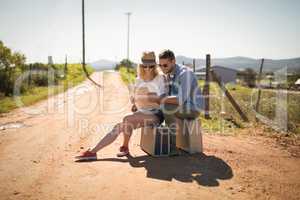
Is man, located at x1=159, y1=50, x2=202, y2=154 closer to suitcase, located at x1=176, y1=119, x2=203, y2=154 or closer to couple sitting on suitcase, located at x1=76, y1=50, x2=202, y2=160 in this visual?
couple sitting on suitcase, located at x1=76, y1=50, x2=202, y2=160

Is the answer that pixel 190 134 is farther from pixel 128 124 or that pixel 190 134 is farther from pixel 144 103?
pixel 128 124

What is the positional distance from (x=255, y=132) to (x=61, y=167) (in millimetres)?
4673

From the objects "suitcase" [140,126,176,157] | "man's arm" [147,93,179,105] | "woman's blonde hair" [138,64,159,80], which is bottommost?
"suitcase" [140,126,176,157]

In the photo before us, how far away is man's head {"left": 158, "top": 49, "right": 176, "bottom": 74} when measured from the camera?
4.78 m

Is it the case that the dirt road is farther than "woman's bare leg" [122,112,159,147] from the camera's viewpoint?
No

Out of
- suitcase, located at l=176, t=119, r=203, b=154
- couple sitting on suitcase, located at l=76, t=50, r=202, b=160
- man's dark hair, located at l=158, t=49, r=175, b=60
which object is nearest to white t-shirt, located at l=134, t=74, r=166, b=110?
couple sitting on suitcase, located at l=76, t=50, r=202, b=160

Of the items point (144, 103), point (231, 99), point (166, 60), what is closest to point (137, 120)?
point (144, 103)

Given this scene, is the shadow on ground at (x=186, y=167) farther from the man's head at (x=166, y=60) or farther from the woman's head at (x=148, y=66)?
the man's head at (x=166, y=60)

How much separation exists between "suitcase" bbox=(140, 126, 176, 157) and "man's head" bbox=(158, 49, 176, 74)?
999 mm

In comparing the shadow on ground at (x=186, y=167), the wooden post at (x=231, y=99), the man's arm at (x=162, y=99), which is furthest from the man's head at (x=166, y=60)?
the wooden post at (x=231, y=99)

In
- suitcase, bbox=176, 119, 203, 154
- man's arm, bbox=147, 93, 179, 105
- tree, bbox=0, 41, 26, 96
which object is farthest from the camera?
tree, bbox=0, 41, 26, 96

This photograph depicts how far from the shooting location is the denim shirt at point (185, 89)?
4777 mm

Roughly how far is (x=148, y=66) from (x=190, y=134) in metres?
1.37

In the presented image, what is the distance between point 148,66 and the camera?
476cm
